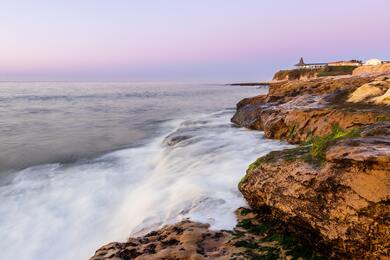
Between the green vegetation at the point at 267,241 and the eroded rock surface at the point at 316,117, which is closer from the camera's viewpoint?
the green vegetation at the point at 267,241

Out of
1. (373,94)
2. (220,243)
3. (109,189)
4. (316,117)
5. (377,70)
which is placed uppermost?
(377,70)

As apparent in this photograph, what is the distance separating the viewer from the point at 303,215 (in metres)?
4.46

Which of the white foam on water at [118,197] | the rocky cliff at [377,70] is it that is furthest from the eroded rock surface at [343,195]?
the rocky cliff at [377,70]

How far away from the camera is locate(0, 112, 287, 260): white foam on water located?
6.66 meters

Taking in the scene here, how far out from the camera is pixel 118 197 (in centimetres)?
927

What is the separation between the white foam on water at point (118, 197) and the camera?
6.66 meters

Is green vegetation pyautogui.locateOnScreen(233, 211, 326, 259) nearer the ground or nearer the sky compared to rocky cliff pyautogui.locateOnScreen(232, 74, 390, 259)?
nearer the ground

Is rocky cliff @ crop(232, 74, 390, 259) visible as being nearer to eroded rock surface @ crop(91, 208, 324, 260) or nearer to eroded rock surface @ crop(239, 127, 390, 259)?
eroded rock surface @ crop(239, 127, 390, 259)

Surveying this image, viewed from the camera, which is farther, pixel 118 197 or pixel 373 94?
pixel 373 94

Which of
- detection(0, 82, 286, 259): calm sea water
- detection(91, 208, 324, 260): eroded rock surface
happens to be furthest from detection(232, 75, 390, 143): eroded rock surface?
detection(91, 208, 324, 260): eroded rock surface

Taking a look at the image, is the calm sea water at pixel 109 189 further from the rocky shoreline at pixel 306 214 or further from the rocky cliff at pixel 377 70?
the rocky cliff at pixel 377 70

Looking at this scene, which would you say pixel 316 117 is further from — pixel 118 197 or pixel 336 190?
pixel 336 190

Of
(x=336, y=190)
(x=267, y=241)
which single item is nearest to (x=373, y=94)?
(x=336, y=190)

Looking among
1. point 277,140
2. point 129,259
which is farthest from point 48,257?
point 277,140
